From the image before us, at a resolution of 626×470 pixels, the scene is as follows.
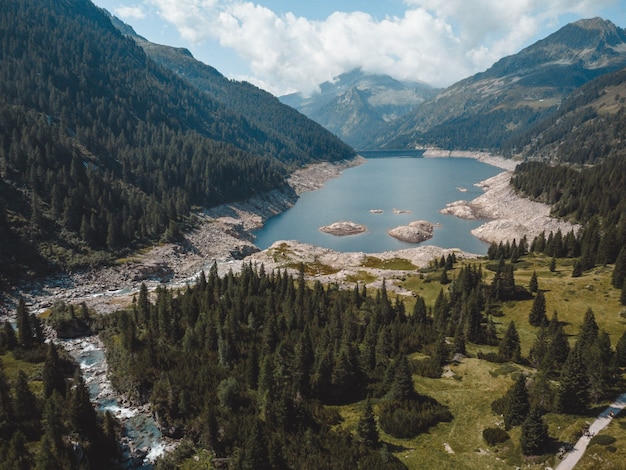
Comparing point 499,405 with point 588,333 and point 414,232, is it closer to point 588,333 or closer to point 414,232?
point 588,333

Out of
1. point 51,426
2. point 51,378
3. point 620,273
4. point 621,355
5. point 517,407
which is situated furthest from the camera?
point 620,273

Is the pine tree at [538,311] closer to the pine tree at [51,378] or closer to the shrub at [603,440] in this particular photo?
the shrub at [603,440]

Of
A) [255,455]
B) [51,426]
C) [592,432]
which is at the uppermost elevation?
[592,432]

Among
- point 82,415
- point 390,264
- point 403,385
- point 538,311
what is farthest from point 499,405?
point 390,264

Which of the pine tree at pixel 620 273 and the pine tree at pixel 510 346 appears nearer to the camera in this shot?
the pine tree at pixel 510 346

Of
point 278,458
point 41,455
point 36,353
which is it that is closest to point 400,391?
point 278,458

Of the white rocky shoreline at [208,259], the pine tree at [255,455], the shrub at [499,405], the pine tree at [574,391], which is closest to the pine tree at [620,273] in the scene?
the white rocky shoreline at [208,259]
